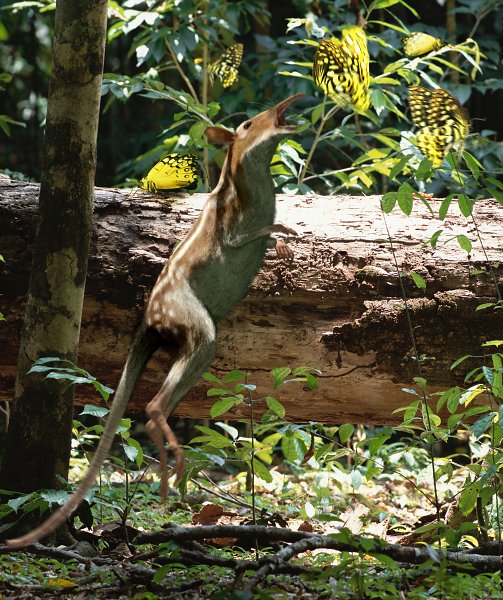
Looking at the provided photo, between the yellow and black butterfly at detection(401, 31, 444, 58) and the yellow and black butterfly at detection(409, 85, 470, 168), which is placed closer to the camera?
the yellow and black butterfly at detection(409, 85, 470, 168)

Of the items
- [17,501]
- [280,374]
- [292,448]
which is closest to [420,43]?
[280,374]

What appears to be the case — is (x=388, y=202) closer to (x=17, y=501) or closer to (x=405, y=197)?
(x=405, y=197)

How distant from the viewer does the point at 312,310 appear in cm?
324

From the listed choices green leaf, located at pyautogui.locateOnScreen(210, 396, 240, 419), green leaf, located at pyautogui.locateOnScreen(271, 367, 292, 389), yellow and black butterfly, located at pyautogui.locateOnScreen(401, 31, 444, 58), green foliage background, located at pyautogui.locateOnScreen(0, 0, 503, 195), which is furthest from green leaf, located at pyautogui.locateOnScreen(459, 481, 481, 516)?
yellow and black butterfly, located at pyautogui.locateOnScreen(401, 31, 444, 58)

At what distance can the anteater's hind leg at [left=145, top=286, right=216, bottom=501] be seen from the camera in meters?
1.80

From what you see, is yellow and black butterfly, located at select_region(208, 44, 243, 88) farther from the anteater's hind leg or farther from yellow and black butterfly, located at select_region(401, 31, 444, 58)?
the anteater's hind leg

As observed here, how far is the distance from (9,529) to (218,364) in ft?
3.37

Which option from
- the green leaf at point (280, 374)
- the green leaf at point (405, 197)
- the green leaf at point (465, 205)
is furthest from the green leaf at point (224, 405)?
the green leaf at point (465, 205)

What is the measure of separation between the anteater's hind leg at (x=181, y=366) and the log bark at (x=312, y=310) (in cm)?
126

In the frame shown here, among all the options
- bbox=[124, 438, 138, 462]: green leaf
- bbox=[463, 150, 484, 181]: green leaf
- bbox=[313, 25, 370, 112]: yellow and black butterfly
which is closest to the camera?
bbox=[313, 25, 370, 112]: yellow and black butterfly

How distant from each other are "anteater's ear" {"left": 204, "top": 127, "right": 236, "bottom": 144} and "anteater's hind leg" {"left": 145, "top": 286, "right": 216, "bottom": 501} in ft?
1.30

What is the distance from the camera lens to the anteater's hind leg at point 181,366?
1804 millimetres

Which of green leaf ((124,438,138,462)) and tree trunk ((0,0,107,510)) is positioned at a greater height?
tree trunk ((0,0,107,510))

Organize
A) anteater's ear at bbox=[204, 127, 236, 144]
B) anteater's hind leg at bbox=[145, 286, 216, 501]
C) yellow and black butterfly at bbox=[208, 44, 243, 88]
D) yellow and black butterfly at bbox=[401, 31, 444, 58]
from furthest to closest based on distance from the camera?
yellow and black butterfly at bbox=[401, 31, 444, 58]
yellow and black butterfly at bbox=[208, 44, 243, 88]
anteater's ear at bbox=[204, 127, 236, 144]
anteater's hind leg at bbox=[145, 286, 216, 501]
